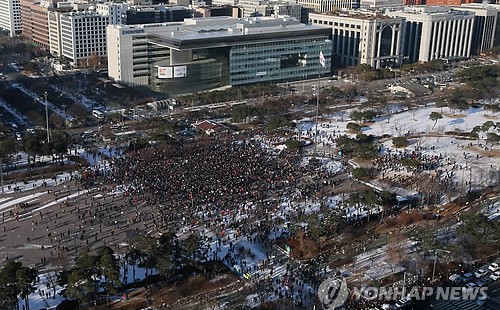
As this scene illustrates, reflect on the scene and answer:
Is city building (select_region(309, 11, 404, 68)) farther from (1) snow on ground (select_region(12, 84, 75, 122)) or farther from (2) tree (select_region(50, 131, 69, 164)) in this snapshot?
(2) tree (select_region(50, 131, 69, 164))

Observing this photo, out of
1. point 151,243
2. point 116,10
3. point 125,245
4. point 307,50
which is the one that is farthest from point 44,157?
point 116,10

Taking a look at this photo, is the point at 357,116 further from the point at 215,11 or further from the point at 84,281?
the point at 215,11

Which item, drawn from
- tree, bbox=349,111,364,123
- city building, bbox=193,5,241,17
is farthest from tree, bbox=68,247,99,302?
city building, bbox=193,5,241,17

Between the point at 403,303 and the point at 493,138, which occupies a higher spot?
the point at 493,138

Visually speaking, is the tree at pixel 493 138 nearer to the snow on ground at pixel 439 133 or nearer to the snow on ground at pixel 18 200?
the snow on ground at pixel 439 133

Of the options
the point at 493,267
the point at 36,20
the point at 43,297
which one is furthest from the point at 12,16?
the point at 493,267

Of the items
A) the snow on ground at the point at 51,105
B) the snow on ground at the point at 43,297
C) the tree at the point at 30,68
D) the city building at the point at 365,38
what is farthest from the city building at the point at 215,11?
the snow on ground at the point at 43,297
